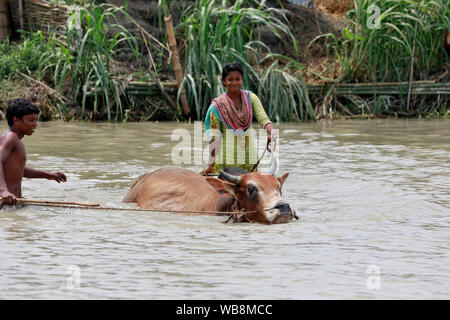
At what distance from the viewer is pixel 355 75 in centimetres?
1470

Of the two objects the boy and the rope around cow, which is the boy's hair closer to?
the boy

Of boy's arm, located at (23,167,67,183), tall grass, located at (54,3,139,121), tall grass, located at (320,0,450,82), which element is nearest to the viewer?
boy's arm, located at (23,167,67,183)

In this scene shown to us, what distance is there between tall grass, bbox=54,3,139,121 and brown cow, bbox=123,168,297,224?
20.4ft

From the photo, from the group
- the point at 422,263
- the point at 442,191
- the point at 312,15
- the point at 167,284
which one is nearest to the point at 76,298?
the point at 167,284

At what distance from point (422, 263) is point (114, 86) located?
9.31 m

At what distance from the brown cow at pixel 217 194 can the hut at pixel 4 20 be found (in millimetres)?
9688

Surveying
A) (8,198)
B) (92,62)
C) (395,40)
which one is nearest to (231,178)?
(8,198)

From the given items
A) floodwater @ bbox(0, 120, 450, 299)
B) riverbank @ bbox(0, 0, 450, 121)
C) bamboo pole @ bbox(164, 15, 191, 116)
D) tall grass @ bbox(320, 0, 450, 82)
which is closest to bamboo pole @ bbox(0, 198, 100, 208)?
floodwater @ bbox(0, 120, 450, 299)

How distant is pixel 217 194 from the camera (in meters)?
6.51

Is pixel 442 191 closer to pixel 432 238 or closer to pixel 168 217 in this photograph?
pixel 432 238

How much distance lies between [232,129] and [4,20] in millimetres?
10037

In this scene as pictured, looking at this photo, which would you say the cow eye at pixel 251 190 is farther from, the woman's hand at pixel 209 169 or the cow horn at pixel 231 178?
the woman's hand at pixel 209 169

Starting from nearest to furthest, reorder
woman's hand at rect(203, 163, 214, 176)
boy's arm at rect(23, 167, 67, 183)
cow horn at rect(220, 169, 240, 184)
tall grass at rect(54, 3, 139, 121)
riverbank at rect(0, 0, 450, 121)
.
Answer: cow horn at rect(220, 169, 240, 184)
boy's arm at rect(23, 167, 67, 183)
woman's hand at rect(203, 163, 214, 176)
tall grass at rect(54, 3, 139, 121)
riverbank at rect(0, 0, 450, 121)

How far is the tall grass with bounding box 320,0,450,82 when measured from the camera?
1387cm
